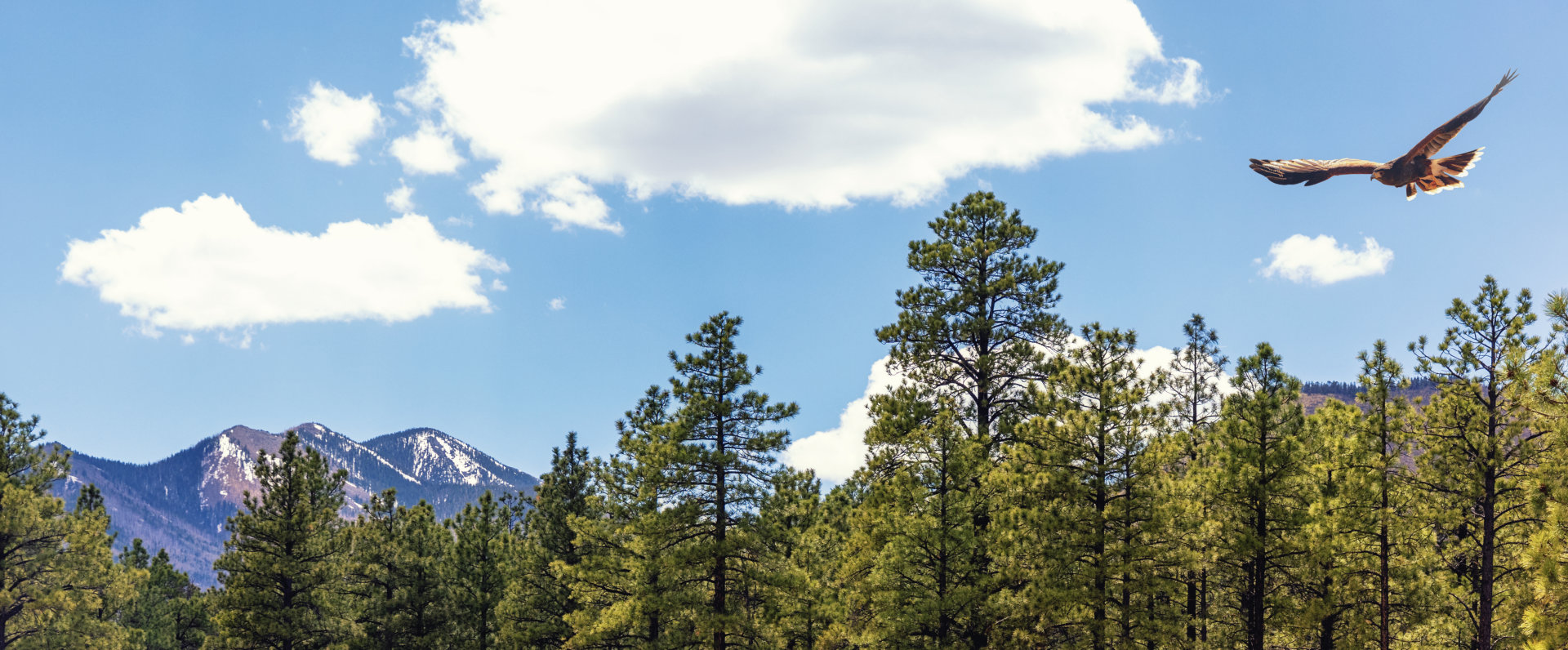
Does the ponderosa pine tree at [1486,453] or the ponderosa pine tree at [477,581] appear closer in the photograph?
the ponderosa pine tree at [1486,453]

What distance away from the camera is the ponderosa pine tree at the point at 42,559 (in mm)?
31672

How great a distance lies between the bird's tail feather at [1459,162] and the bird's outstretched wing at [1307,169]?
1.38 meters

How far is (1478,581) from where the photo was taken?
79.4 ft

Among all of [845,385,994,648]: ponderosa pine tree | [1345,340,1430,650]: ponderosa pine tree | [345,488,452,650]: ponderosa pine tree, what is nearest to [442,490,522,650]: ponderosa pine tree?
[345,488,452,650]: ponderosa pine tree

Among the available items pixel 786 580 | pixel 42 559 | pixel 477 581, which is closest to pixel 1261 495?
pixel 786 580

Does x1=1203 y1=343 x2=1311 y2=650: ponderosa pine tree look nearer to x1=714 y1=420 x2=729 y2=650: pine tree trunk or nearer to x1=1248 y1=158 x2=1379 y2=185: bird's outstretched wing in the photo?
x1=1248 y1=158 x2=1379 y2=185: bird's outstretched wing

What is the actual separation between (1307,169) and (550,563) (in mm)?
24664

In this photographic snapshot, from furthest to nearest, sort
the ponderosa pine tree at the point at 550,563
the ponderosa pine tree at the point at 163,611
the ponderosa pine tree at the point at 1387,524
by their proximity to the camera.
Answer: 1. the ponderosa pine tree at the point at 163,611
2. the ponderosa pine tree at the point at 550,563
3. the ponderosa pine tree at the point at 1387,524

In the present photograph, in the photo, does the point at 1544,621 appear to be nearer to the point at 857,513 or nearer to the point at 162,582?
the point at 857,513

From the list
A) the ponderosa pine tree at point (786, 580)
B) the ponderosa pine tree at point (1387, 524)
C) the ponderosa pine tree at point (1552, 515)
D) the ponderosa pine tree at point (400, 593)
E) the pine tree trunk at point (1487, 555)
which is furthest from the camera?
the ponderosa pine tree at point (400, 593)

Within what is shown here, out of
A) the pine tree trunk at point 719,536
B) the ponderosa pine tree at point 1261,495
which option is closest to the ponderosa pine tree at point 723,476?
→ the pine tree trunk at point 719,536

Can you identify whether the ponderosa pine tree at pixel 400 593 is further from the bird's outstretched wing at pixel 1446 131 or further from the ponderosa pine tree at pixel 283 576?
the bird's outstretched wing at pixel 1446 131

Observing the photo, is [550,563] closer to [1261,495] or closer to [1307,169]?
[1261,495]

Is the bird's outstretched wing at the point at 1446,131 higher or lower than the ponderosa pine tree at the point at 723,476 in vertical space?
higher
